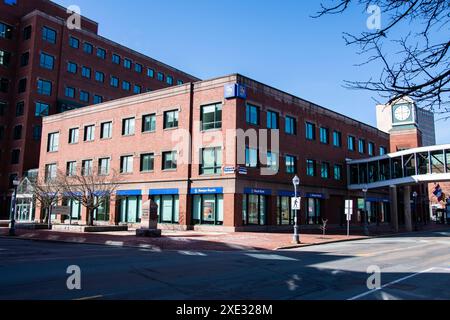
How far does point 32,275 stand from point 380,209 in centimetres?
5203

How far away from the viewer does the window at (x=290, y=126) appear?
132 feet

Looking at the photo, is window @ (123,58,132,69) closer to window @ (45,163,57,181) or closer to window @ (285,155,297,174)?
window @ (45,163,57,181)

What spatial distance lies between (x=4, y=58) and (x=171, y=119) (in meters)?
35.8

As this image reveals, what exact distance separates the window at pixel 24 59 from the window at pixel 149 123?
2848cm

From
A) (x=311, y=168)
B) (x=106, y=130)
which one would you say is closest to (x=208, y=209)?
(x=311, y=168)

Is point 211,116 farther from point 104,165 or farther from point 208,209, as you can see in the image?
point 104,165

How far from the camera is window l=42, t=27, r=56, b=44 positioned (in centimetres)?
6028

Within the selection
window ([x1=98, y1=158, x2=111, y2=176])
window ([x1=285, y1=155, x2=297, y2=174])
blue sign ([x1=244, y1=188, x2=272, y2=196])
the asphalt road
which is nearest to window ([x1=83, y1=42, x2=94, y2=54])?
window ([x1=98, y1=158, x2=111, y2=176])

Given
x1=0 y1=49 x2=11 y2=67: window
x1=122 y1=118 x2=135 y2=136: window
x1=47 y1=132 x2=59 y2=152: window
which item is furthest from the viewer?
x1=0 y1=49 x2=11 y2=67: window

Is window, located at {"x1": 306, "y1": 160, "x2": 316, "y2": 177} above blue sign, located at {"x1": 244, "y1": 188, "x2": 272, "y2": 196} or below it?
above

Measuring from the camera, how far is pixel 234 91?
113 ft

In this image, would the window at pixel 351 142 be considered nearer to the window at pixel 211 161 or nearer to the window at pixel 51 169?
the window at pixel 211 161

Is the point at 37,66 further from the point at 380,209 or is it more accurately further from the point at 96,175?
the point at 380,209

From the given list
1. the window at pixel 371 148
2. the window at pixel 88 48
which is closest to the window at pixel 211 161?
the window at pixel 371 148
